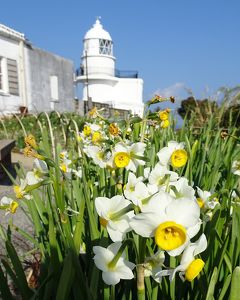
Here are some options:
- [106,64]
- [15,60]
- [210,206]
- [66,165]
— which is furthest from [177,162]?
[106,64]

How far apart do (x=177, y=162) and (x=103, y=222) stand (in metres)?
0.41

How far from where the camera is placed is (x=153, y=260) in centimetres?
60

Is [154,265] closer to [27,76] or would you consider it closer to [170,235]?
[170,235]

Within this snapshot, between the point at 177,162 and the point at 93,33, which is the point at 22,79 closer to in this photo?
the point at 177,162

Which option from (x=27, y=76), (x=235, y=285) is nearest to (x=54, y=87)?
(x=27, y=76)

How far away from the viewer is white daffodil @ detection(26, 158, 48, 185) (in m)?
1.00

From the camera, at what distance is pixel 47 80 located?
15016 mm

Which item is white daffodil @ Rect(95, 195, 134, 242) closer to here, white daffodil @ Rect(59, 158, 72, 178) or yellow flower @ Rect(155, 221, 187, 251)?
yellow flower @ Rect(155, 221, 187, 251)

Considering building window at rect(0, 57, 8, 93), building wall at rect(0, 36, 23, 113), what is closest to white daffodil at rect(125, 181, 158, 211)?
building wall at rect(0, 36, 23, 113)

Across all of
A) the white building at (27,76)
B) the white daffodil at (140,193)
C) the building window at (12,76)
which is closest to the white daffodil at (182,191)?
the white daffodil at (140,193)

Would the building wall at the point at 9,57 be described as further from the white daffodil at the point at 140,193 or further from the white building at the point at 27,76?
the white daffodil at the point at 140,193

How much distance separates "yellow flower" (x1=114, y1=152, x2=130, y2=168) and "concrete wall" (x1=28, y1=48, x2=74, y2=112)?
11279mm

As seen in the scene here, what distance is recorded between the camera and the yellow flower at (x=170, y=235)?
0.50m

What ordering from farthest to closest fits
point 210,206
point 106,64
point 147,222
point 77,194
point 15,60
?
point 106,64
point 15,60
point 77,194
point 210,206
point 147,222
